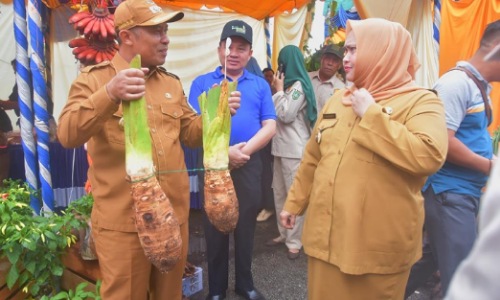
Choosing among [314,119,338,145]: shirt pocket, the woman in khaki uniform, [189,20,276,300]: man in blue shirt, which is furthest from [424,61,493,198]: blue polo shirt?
[189,20,276,300]: man in blue shirt

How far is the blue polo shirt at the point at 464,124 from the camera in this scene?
1.99m

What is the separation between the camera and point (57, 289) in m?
2.31

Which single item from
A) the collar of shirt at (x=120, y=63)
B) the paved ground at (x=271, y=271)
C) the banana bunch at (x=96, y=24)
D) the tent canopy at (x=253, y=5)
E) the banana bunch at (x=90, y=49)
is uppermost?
the tent canopy at (x=253, y=5)

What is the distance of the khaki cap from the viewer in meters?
1.69

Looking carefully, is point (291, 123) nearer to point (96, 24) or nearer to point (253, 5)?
point (96, 24)

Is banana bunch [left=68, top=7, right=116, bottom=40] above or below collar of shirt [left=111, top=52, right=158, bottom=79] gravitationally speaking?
above

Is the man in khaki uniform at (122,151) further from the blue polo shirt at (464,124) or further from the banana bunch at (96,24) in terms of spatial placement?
the blue polo shirt at (464,124)

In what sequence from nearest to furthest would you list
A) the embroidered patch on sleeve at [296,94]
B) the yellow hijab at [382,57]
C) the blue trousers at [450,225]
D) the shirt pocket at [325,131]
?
the yellow hijab at [382,57]
the shirt pocket at [325,131]
the blue trousers at [450,225]
the embroidered patch on sleeve at [296,94]

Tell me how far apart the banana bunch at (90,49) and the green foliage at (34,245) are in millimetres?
1099

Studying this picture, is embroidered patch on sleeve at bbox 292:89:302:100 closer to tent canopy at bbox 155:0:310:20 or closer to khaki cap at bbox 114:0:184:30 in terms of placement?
khaki cap at bbox 114:0:184:30

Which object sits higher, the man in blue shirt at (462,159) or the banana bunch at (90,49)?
the banana bunch at (90,49)

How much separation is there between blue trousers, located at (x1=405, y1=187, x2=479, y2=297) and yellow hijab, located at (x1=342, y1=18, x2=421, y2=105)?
87 centimetres

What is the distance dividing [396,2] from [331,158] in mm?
3514

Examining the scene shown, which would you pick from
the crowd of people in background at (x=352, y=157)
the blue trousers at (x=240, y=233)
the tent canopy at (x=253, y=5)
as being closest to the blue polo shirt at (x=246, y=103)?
the blue trousers at (x=240, y=233)
